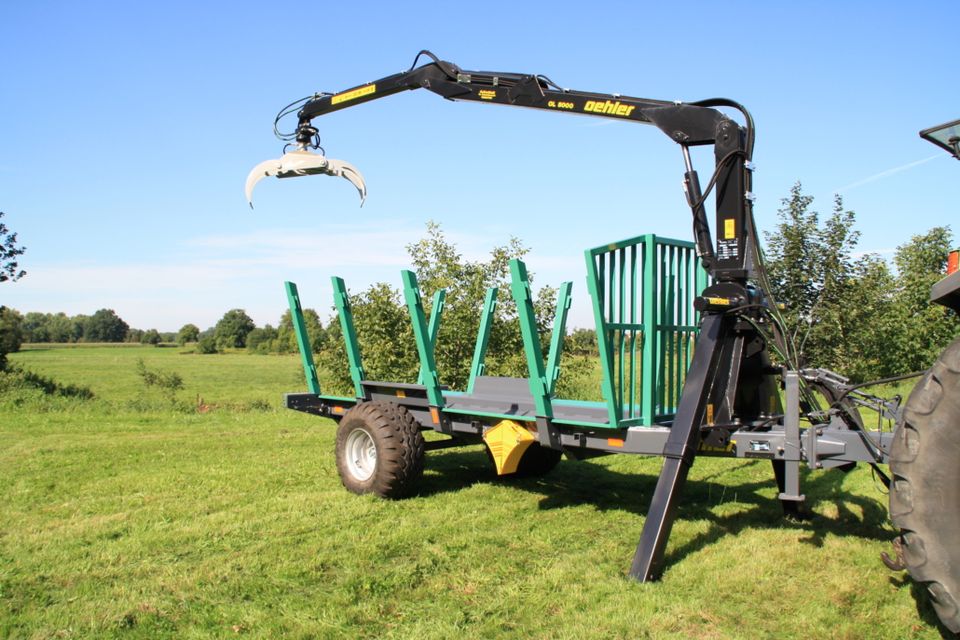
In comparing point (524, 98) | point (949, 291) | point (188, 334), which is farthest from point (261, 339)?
point (949, 291)

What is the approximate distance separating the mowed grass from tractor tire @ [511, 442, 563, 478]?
0.60 feet

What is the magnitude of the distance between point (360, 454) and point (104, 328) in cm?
10565

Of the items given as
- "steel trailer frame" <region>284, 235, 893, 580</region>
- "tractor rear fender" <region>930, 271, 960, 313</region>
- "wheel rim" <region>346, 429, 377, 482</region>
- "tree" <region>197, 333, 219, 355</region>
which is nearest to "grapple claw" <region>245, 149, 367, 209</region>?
"steel trailer frame" <region>284, 235, 893, 580</region>

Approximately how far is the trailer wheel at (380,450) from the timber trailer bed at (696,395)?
2cm

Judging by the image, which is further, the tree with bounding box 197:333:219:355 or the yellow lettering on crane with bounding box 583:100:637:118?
the tree with bounding box 197:333:219:355

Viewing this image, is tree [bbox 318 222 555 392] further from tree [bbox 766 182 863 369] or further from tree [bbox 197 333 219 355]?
tree [bbox 197 333 219 355]

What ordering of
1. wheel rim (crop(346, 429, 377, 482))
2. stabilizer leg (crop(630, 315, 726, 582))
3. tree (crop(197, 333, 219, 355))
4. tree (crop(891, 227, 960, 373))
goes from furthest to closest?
tree (crop(197, 333, 219, 355)) < tree (crop(891, 227, 960, 373)) < wheel rim (crop(346, 429, 377, 482)) < stabilizer leg (crop(630, 315, 726, 582))

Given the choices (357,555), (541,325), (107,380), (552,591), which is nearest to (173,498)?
(357,555)

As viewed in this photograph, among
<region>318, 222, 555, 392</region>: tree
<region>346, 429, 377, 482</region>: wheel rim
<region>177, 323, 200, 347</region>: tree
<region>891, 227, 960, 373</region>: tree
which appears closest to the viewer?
<region>346, 429, 377, 482</region>: wheel rim

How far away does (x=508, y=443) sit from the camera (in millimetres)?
6477

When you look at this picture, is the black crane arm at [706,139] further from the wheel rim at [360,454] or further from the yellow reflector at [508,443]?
the wheel rim at [360,454]

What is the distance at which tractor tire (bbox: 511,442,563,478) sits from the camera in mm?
8383

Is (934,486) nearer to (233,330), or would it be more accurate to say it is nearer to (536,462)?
(536,462)

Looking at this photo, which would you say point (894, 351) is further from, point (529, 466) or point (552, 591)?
point (552, 591)
